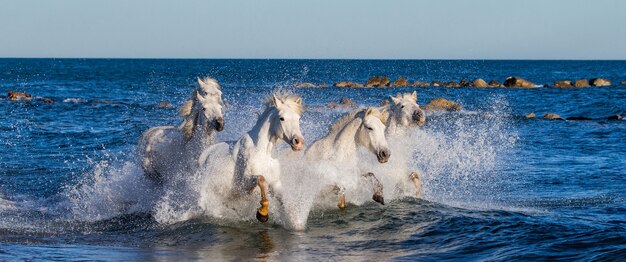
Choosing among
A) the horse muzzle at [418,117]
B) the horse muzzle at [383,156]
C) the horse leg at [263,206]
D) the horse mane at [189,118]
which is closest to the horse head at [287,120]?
the horse leg at [263,206]

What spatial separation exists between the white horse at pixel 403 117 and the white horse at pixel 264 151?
281 centimetres

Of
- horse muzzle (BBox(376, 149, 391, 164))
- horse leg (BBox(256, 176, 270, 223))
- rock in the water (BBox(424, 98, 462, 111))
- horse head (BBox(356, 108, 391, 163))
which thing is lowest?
rock in the water (BBox(424, 98, 462, 111))

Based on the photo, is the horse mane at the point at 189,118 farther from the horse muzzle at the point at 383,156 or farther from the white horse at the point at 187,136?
the horse muzzle at the point at 383,156

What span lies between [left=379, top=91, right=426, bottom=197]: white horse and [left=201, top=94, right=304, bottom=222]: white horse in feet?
9.22

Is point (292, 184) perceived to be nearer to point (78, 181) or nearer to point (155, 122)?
point (78, 181)

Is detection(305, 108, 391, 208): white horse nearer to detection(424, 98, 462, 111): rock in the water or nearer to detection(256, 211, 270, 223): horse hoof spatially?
detection(256, 211, 270, 223): horse hoof

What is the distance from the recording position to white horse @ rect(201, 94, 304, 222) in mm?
10547

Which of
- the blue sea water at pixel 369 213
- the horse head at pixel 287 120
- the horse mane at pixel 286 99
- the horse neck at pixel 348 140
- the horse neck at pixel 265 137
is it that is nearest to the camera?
the blue sea water at pixel 369 213

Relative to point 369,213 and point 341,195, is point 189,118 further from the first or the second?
point 369,213

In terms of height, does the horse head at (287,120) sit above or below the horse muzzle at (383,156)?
above

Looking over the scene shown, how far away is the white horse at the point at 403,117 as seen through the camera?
13.4m

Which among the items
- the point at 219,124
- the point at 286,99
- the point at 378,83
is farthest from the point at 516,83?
the point at 286,99

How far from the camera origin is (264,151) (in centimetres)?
1080

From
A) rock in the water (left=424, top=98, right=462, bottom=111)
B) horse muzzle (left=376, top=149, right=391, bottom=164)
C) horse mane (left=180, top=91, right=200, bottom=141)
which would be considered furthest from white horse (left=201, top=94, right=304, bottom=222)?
rock in the water (left=424, top=98, right=462, bottom=111)
